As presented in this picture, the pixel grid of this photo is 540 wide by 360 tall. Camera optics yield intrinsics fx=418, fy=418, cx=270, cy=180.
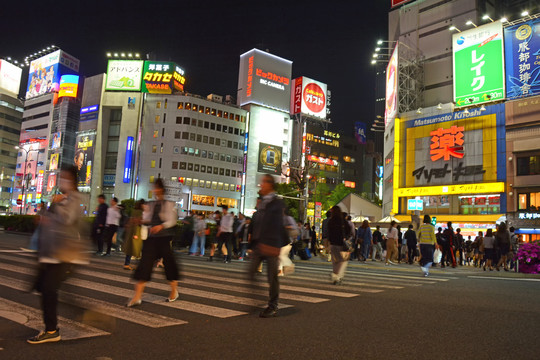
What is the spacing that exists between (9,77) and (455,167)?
113691 millimetres

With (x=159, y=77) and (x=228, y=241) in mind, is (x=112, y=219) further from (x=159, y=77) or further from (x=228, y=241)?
(x=159, y=77)

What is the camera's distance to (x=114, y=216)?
1267 cm

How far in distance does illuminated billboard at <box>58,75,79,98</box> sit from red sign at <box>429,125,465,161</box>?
244 ft

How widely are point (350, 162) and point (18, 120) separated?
277 feet

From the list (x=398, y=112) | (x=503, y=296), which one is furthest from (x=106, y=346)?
(x=398, y=112)

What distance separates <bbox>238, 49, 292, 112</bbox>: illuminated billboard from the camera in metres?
83.2

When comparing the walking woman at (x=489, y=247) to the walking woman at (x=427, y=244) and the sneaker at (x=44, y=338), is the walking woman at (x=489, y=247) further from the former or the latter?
the sneaker at (x=44, y=338)

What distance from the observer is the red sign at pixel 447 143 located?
42.3m

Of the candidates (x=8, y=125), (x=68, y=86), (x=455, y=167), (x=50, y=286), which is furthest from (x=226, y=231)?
(x=8, y=125)

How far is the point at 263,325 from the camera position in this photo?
4.58 meters

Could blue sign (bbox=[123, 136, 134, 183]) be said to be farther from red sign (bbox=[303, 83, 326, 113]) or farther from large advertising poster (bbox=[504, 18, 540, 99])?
large advertising poster (bbox=[504, 18, 540, 99])

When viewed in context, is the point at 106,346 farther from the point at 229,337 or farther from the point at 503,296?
the point at 503,296

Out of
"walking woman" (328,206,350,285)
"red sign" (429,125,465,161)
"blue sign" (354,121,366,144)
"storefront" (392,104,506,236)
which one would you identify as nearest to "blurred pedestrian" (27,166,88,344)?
"walking woman" (328,206,350,285)

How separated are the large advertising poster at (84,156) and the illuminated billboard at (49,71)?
2304 cm
